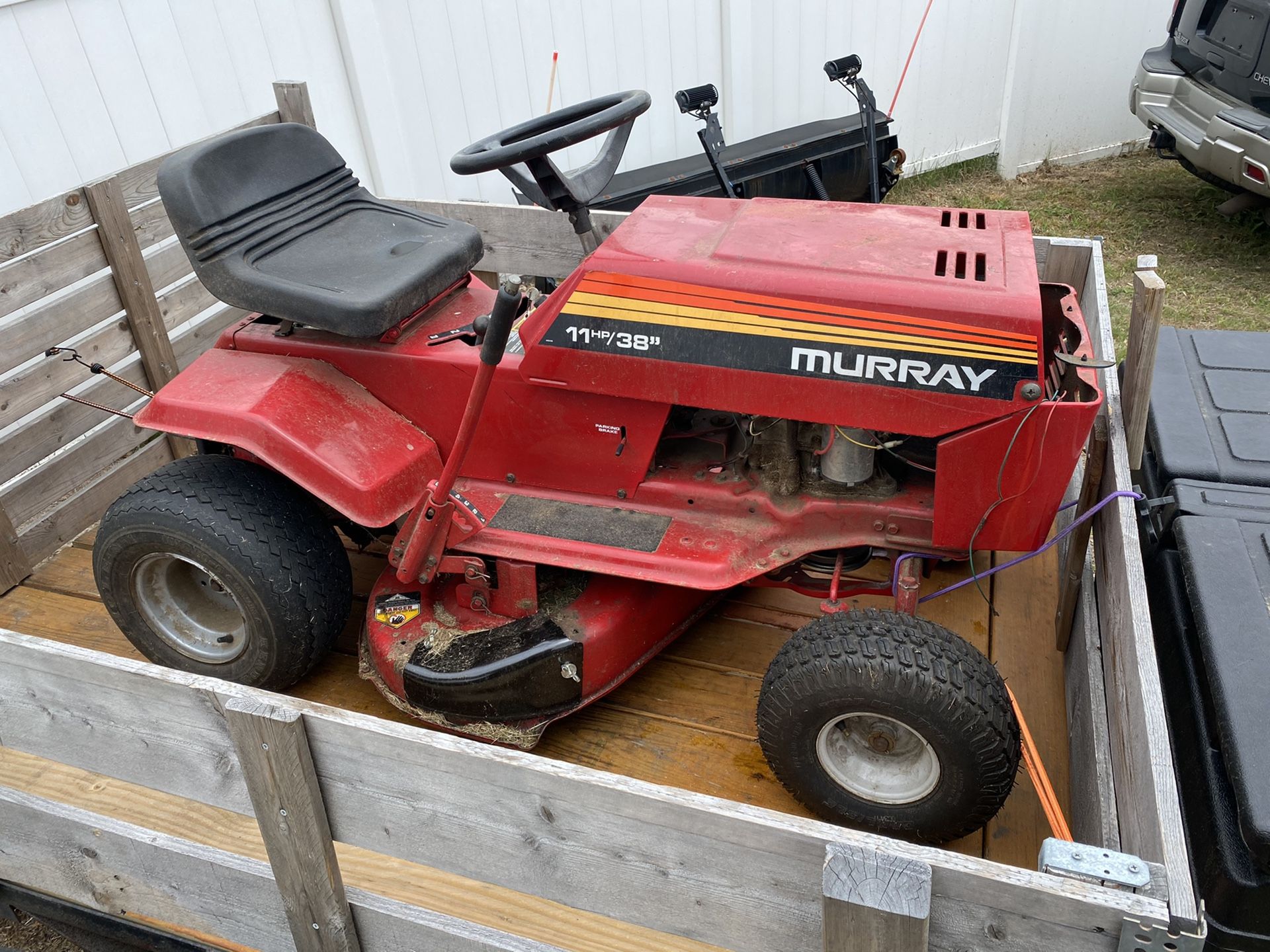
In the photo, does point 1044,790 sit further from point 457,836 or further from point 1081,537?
point 457,836

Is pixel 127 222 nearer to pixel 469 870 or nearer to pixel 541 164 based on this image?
pixel 541 164

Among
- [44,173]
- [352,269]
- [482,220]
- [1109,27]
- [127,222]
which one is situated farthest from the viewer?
[1109,27]

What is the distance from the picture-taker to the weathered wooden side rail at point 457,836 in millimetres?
1275

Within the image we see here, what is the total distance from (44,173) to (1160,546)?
3.89 m

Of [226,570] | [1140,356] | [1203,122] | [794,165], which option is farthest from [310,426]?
[1203,122]

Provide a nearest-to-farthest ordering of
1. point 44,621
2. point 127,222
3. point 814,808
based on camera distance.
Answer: point 814,808
point 44,621
point 127,222

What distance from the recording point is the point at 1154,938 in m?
1.18

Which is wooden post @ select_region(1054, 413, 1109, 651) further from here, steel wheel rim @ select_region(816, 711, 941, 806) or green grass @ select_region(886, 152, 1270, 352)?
green grass @ select_region(886, 152, 1270, 352)

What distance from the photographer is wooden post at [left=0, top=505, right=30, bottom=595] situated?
2.99 metres

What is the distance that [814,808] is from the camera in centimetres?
213

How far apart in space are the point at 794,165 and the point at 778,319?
3.11 metres

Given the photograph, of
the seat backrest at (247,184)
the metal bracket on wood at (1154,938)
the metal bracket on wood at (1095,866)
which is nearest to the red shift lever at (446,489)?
the seat backrest at (247,184)

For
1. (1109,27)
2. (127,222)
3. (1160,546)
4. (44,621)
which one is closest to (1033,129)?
(1109,27)

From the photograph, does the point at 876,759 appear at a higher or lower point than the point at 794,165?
lower
